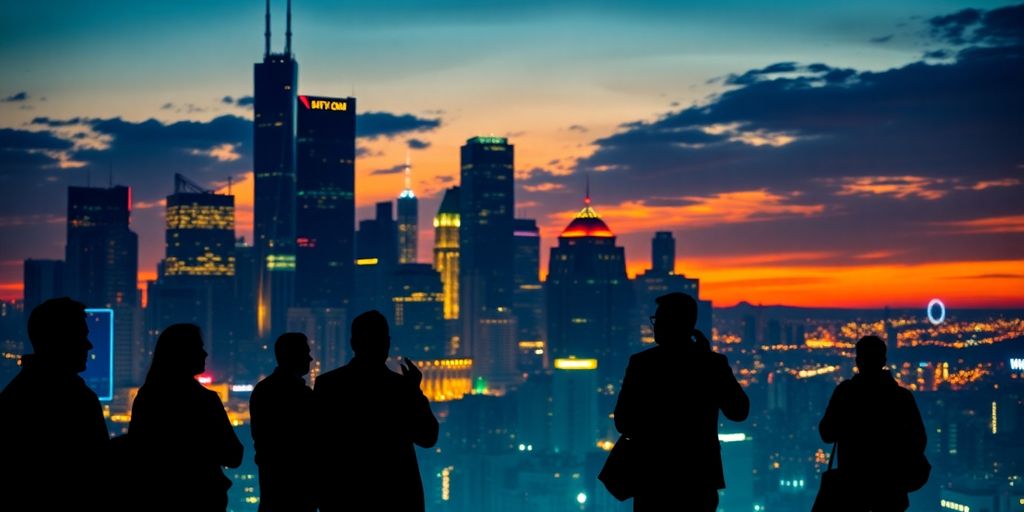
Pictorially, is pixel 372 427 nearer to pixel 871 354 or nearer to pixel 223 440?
pixel 223 440

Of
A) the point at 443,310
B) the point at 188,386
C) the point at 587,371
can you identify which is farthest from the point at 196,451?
the point at 443,310

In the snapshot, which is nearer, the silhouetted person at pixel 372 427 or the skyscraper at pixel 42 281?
the silhouetted person at pixel 372 427

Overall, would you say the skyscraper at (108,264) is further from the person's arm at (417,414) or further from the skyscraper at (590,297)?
the person's arm at (417,414)

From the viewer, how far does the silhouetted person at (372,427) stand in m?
6.62

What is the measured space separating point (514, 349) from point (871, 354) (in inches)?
7104

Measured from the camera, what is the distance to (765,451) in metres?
134

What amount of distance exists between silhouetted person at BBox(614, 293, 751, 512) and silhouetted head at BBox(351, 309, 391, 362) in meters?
1.08

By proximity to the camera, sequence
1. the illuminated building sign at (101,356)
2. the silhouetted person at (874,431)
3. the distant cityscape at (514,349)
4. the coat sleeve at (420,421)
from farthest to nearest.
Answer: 1. the distant cityscape at (514,349)
2. the illuminated building sign at (101,356)
3. the silhouetted person at (874,431)
4. the coat sleeve at (420,421)

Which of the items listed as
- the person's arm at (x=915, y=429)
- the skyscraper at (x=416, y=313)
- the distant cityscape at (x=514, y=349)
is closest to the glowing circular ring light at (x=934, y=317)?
the distant cityscape at (x=514, y=349)

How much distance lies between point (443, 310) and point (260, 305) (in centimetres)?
2274

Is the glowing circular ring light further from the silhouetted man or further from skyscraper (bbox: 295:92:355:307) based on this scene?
the silhouetted man

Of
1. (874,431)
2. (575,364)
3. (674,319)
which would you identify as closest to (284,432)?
(674,319)

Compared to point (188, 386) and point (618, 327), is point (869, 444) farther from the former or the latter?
point (618, 327)

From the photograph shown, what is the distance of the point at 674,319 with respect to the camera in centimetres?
638
